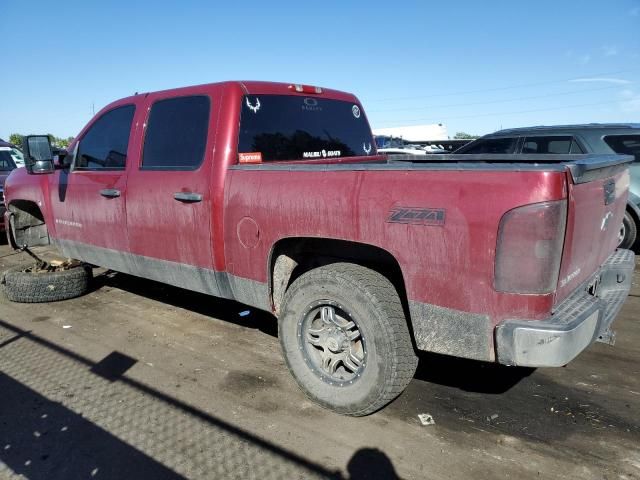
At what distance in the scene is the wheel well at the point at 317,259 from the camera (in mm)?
3000

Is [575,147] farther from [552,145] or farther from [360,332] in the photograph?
[360,332]

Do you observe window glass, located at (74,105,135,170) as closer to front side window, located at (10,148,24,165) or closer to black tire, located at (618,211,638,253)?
black tire, located at (618,211,638,253)

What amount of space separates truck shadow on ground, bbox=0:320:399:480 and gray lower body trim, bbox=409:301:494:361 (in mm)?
680

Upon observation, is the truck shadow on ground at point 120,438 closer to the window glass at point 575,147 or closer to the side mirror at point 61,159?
the side mirror at point 61,159

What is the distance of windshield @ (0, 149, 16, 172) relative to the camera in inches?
398

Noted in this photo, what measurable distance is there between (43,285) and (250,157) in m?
3.20

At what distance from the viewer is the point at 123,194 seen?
166 inches

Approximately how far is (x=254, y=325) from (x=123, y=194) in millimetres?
1675

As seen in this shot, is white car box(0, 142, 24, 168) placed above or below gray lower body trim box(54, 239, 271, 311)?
above

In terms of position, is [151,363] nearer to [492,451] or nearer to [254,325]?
[254,325]

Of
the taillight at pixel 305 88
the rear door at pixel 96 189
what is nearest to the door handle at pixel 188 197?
the rear door at pixel 96 189

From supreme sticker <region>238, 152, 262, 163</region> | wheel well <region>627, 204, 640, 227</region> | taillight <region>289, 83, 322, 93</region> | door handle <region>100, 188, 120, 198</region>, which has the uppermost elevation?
taillight <region>289, 83, 322, 93</region>

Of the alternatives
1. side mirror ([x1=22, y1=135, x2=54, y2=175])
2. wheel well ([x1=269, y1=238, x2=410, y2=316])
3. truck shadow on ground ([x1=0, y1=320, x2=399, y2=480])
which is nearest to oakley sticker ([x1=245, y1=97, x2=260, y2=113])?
wheel well ([x1=269, y1=238, x2=410, y2=316])

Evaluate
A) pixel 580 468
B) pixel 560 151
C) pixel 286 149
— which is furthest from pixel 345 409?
pixel 560 151
